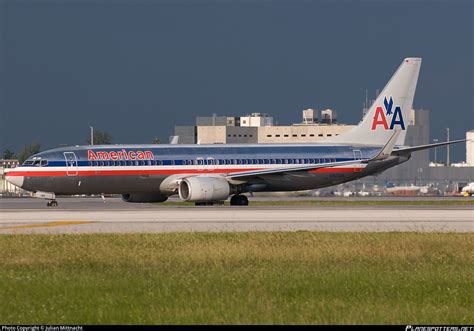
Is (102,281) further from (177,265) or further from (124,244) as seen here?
(124,244)

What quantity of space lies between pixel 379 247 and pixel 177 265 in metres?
6.30

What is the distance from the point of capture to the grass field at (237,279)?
16.5 m

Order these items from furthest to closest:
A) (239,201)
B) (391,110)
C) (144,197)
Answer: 1. (391,110)
2. (144,197)
3. (239,201)

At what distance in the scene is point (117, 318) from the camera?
1612 cm

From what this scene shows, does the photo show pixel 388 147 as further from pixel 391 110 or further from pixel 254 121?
pixel 254 121

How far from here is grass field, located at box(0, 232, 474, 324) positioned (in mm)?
16469

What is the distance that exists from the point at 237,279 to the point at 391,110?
45551mm

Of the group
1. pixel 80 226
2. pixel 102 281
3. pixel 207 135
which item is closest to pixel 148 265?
pixel 102 281

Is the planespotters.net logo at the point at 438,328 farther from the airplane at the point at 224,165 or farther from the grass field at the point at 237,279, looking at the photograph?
the airplane at the point at 224,165

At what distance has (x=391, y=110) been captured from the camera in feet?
211

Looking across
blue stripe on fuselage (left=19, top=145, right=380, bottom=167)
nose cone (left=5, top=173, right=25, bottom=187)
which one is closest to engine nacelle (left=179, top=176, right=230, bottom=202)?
blue stripe on fuselage (left=19, top=145, right=380, bottom=167)

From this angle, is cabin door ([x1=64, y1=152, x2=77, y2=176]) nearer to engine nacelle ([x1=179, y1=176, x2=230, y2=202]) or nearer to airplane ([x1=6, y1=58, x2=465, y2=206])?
airplane ([x1=6, y1=58, x2=465, y2=206])

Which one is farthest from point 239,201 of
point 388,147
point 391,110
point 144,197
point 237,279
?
point 237,279

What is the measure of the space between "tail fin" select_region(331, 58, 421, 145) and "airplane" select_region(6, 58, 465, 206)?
0.06m
